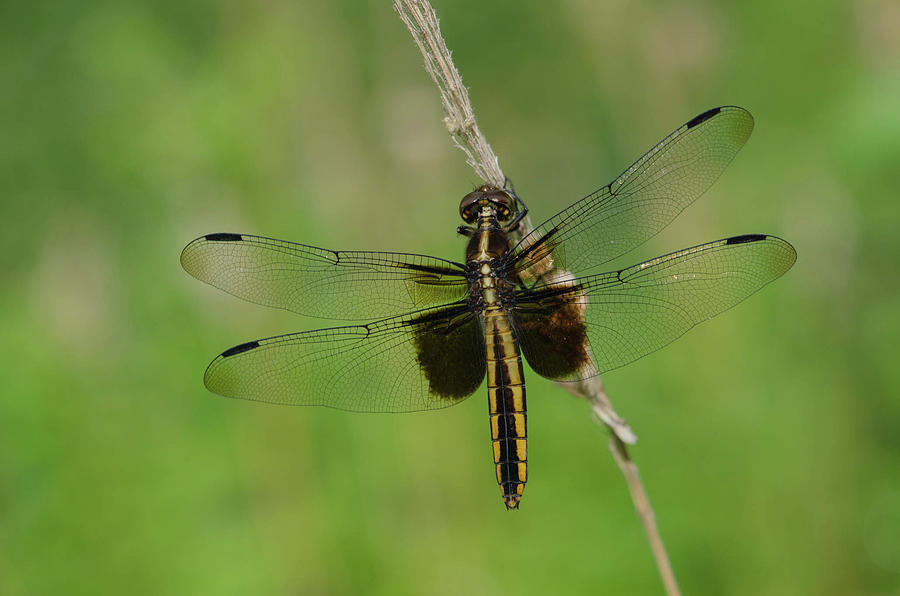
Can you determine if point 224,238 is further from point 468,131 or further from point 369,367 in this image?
point 468,131

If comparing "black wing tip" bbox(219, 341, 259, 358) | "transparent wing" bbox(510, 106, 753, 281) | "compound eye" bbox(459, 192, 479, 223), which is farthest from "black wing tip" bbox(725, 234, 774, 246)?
"black wing tip" bbox(219, 341, 259, 358)

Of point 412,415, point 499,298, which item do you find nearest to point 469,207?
point 499,298

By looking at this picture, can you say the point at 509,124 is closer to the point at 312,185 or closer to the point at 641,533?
the point at 312,185

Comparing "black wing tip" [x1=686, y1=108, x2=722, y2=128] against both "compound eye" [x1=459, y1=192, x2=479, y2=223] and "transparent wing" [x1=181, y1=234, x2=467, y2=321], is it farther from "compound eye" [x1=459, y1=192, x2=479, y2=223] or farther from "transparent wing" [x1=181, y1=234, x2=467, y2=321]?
"transparent wing" [x1=181, y1=234, x2=467, y2=321]

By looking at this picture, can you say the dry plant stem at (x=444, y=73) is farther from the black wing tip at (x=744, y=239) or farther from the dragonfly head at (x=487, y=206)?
the black wing tip at (x=744, y=239)

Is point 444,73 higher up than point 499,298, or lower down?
higher up

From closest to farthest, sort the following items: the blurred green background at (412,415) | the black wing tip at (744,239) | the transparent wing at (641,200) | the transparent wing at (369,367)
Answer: the black wing tip at (744,239) < the transparent wing at (641,200) < the transparent wing at (369,367) < the blurred green background at (412,415)

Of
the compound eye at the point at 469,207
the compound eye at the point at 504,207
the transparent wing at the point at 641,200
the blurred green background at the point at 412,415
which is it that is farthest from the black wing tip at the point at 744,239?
the compound eye at the point at 469,207
